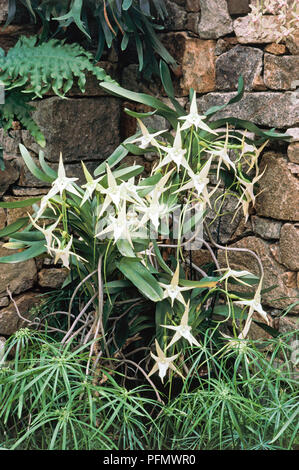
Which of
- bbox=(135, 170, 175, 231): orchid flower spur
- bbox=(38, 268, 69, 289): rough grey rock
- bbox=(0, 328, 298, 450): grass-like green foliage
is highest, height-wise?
bbox=(135, 170, 175, 231): orchid flower spur

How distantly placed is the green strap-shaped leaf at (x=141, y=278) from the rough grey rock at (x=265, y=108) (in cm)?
79

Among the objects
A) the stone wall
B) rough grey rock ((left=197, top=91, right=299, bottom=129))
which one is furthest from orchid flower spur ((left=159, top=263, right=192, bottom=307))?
rough grey rock ((left=197, top=91, right=299, bottom=129))

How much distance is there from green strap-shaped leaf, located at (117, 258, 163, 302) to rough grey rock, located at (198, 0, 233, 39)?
3.59ft

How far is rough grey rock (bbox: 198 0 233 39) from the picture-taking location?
2.44m

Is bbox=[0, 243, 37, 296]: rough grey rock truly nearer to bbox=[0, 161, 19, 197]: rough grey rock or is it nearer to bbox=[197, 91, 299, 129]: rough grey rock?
bbox=[0, 161, 19, 197]: rough grey rock

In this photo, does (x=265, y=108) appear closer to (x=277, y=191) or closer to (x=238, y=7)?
(x=277, y=191)

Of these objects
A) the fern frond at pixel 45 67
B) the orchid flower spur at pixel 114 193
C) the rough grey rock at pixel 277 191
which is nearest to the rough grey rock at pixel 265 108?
the rough grey rock at pixel 277 191

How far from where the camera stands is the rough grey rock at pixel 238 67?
7.72 feet

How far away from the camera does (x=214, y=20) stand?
249 cm

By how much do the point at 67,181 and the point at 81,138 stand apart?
2.57 feet

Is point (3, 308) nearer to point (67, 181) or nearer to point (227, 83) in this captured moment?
point (67, 181)

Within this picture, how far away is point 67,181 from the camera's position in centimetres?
189

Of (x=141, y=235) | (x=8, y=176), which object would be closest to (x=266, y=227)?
(x=141, y=235)
